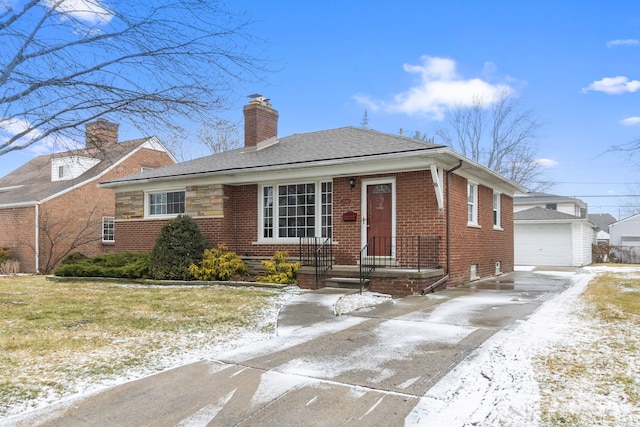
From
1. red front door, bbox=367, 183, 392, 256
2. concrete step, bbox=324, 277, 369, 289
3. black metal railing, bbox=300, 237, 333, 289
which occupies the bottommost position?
concrete step, bbox=324, 277, 369, 289

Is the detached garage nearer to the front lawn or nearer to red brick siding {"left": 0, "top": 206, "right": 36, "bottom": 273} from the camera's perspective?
the front lawn

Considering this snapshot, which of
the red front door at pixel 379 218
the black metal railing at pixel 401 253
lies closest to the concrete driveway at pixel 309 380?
the black metal railing at pixel 401 253

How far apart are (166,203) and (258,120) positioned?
4.07 meters

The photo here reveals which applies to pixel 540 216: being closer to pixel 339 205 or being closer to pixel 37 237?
pixel 339 205

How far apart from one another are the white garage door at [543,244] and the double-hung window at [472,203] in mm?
12883

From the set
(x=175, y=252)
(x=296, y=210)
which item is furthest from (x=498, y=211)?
(x=175, y=252)

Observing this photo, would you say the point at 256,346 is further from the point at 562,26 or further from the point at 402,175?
the point at 562,26

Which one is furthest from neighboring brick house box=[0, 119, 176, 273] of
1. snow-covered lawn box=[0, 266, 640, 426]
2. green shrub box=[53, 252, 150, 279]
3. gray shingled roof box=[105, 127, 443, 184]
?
snow-covered lawn box=[0, 266, 640, 426]

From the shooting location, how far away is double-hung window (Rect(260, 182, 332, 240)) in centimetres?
1319

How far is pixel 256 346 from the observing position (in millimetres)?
5930

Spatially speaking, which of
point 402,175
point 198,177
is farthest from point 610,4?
point 198,177

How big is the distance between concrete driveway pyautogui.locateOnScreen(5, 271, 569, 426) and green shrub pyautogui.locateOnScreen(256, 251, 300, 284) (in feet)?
14.4

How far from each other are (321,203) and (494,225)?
6580mm

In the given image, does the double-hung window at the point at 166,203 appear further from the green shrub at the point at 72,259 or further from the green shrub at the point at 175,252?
the green shrub at the point at 72,259
